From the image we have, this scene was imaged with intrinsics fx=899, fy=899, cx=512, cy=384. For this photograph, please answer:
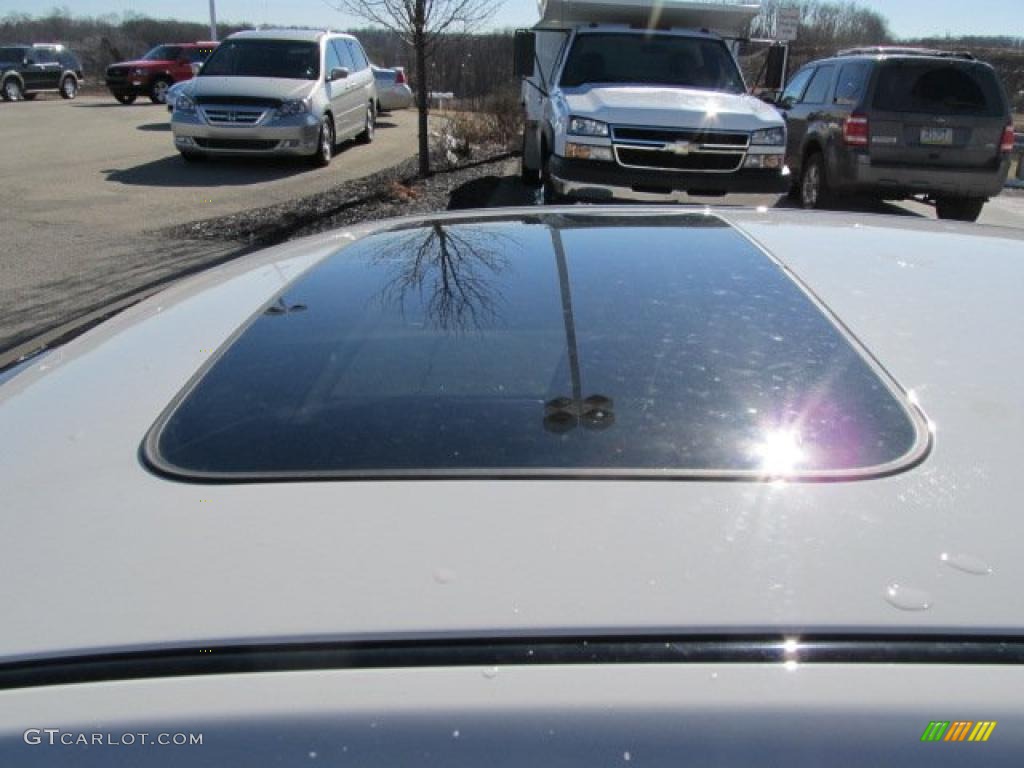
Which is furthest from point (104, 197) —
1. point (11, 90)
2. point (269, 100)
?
point (11, 90)

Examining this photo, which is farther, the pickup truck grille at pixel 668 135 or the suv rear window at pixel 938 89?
the suv rear window at pixel 938 89

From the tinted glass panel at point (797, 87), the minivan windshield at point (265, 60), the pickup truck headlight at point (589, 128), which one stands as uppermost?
the minivan windshield at point (265, 60)

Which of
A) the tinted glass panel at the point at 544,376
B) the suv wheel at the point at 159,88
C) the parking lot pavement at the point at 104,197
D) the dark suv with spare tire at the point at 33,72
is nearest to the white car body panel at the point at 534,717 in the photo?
the tinted glass panel at the point at 544,376

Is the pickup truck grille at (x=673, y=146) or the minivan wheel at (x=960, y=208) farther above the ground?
the pickup truck grille at (x=673, y=146)

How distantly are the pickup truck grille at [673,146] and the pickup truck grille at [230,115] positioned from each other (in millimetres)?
6345

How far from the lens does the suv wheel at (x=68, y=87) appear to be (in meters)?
30.8

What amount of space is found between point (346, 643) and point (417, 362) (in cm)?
85

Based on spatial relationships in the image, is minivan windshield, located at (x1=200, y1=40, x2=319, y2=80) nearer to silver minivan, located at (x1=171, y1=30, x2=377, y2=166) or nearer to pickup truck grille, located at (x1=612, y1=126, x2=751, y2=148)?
silver minivan, located at (x1=171, y1=30, x2=377, y2=166)

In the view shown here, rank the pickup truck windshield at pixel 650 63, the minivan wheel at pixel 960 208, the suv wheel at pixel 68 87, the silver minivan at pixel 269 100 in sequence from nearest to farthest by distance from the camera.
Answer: the pickup truck windshield at pixel 650 63
the minivan wheel at pixel 960 208
the silver minivan at pixel 269 100
the suv wheel at pixel 68 87

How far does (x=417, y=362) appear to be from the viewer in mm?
1822

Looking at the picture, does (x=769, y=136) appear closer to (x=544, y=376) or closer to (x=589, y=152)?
(x=589, y=152)

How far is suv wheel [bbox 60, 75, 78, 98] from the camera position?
30.8 meters

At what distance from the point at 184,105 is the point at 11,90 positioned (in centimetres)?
2063

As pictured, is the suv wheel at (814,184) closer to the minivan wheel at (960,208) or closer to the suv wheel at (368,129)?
the minivan wheel at (960,208)
